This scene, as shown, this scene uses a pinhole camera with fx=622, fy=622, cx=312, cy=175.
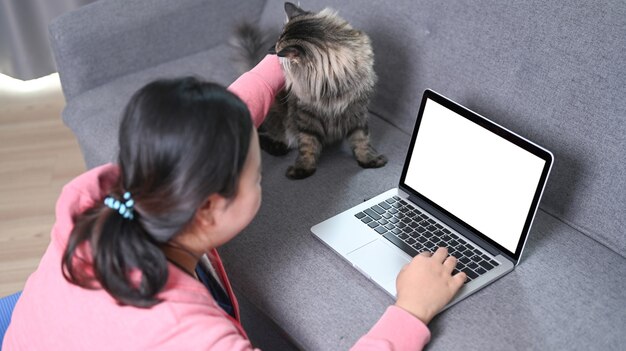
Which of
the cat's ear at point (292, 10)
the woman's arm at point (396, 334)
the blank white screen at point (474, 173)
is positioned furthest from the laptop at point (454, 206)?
the cat's ear at point (292, 10)

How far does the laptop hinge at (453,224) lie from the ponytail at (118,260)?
2.03 feet

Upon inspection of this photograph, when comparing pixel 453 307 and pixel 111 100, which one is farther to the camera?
pixel 111 100

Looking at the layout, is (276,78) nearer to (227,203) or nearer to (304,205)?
(304,205)

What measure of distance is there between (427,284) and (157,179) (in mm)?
491

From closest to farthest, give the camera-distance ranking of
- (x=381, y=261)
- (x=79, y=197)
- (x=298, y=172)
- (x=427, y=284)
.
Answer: (x=79, y=197)
(x=427, y=284)
(x=381, y=261)
(x=298, y=172)

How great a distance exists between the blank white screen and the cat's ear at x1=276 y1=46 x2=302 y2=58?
0.29 metres

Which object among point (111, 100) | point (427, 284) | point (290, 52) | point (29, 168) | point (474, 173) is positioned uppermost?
point (290, 52)

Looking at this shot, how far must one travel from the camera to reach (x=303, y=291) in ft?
3.63

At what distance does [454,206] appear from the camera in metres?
1.20

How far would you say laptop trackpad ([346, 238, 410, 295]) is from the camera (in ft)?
3.60

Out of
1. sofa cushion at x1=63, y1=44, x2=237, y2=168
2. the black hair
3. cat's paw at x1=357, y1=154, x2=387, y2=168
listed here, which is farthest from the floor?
the black hair

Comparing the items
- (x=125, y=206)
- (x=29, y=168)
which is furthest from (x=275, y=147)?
(x=29, y=168)

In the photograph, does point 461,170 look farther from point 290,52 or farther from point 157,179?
point 157,179

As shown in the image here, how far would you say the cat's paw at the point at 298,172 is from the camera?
1.41m
